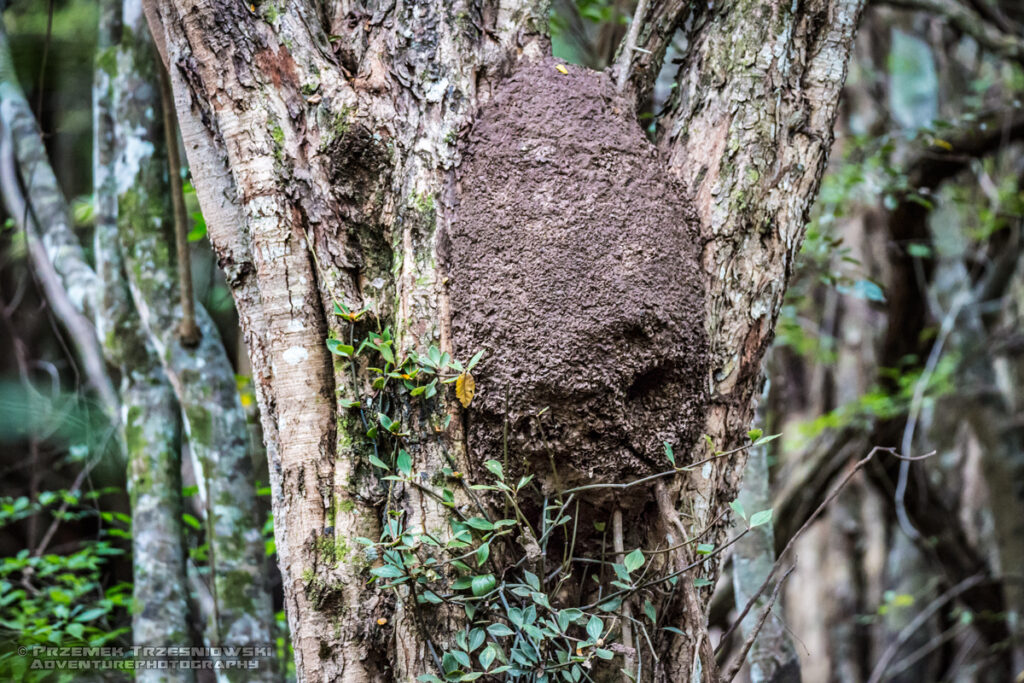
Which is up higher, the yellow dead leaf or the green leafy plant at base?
the yellow dead leaf

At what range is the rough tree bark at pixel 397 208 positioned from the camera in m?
1.82

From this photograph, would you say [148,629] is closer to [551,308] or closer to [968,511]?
[551,308]

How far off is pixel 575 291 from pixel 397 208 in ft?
1.68

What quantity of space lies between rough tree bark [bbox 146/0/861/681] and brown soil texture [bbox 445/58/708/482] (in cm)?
7

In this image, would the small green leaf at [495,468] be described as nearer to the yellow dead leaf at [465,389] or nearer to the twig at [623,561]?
the yellow dead leaf at [465,389]

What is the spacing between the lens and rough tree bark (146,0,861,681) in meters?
1.82

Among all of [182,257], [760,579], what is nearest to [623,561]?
[760,579]

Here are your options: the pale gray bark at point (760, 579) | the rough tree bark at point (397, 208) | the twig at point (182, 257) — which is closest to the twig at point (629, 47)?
the rough tree bark at point (397, 208)

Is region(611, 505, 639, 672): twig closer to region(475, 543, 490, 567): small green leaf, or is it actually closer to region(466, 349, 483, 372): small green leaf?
region(475, 543, 490, 567): small green leaf

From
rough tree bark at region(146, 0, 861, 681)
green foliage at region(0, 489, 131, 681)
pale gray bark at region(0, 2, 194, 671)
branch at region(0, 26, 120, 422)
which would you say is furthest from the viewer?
branch at region(0, 26, 120, 422)

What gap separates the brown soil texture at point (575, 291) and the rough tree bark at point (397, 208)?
69 millimetres

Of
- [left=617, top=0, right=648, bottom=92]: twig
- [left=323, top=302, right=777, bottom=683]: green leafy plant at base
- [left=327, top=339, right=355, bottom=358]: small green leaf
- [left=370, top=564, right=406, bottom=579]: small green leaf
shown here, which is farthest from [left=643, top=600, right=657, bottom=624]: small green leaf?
[left=617, top=0, right=648, bottom=92]: twig

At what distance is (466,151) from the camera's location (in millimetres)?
1915

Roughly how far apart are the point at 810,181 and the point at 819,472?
289 centimetres
